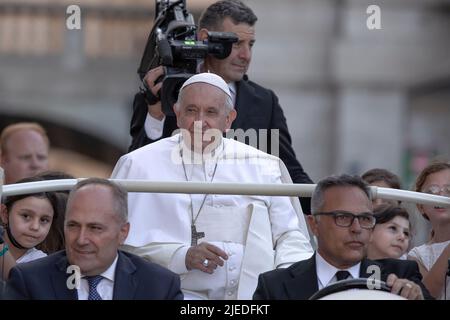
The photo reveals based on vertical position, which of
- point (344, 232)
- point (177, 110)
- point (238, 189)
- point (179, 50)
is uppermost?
point (179, 50)

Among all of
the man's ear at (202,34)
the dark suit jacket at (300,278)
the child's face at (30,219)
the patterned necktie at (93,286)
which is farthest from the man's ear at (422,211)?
the patterned necktie at (93,286)

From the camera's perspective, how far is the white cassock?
732 centimetres

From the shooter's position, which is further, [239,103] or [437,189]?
[239,103]

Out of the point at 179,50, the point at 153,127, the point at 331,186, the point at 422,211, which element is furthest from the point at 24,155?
the point at 331,186

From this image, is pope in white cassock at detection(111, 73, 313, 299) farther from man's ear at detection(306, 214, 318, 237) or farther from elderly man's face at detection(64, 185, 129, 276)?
elderly man's face at detection(64, 185, 129, 276)

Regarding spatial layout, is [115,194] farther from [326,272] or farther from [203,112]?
[203,112]

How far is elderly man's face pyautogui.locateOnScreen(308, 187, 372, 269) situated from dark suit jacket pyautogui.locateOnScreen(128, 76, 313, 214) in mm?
1880

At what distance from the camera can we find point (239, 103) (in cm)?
868

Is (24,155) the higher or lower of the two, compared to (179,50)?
lower

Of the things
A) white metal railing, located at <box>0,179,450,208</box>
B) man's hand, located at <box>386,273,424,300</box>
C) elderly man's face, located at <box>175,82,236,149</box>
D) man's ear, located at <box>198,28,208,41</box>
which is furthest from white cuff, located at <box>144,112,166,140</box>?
man's hand, located at <box>386,273,424,300</box>

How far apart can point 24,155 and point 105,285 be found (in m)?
4.40
